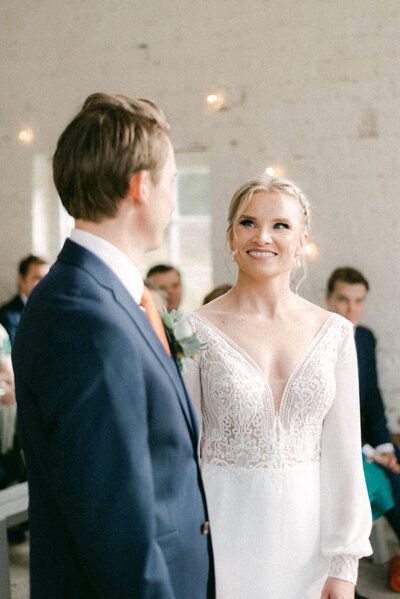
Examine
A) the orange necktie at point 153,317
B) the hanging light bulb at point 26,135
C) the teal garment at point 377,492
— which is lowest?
the teal garment at point 377,492

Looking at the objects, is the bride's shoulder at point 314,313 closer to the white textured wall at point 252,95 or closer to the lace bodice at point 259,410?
the lace bodice at point 259,410

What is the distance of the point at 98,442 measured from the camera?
0.85m

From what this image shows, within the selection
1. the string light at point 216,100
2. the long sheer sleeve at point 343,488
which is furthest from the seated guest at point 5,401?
the string light at point 216,100

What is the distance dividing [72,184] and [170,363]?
0.34m

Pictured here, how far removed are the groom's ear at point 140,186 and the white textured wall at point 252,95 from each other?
3.47 metres

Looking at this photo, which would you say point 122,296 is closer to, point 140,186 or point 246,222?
point 140,186

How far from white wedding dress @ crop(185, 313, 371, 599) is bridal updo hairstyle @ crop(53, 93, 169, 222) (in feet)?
2.19

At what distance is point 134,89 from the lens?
187 inches

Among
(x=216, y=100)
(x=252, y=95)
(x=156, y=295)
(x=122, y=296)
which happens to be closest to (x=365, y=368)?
(x=156, y=295)

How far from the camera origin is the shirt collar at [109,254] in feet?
3.20

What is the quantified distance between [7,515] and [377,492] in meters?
1.75

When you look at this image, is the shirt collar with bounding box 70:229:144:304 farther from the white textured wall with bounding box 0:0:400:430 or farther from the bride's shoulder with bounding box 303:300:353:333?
the white textured wall with bounding box 0:0:400:430

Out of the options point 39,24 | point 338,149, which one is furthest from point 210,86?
point 39,24

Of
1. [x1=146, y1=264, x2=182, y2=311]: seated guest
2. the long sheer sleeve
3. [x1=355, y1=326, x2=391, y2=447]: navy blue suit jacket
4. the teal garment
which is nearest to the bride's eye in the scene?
the long sheer sleeve
